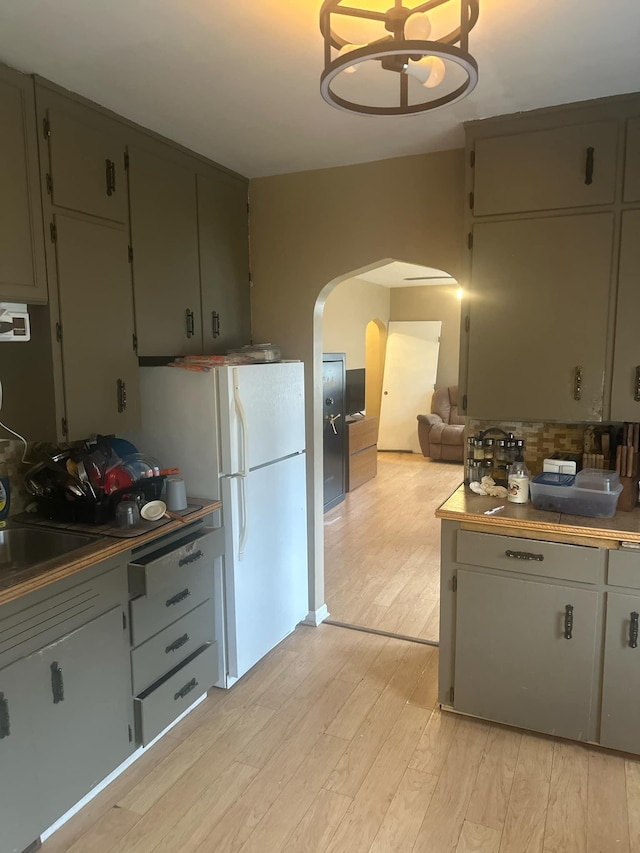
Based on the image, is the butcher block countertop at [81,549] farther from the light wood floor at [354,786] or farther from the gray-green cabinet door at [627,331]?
the gray-green cabinet door at [627,331]

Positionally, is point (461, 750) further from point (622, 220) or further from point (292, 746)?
point (622, 220)

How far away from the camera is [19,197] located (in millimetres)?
2043

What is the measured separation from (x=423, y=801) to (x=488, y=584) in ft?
2.71

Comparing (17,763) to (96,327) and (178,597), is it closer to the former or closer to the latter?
(178,597)

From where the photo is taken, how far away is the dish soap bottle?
2545 millimetres

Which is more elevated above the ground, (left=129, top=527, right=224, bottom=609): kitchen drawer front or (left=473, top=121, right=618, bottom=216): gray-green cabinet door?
(left=473, top=121, right=618, bottom=216): gray-green cabinet door

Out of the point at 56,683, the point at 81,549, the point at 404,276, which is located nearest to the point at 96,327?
the point at 81,549

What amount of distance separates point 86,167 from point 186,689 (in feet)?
7.12

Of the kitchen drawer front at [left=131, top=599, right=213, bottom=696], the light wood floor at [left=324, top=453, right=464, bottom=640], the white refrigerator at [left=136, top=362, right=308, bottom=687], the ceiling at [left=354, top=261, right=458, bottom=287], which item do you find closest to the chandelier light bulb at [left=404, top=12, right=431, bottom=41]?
the white refrigerator at [left=136, top=362, right=308, bottom=687]

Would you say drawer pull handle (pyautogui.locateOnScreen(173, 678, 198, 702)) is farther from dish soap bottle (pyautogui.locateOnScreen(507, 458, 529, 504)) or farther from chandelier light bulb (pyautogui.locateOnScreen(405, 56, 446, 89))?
chandelier light bulb (pyautogui.locateOnScreen(405, 56, 446, 89))

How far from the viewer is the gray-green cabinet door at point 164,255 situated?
8.42 ft

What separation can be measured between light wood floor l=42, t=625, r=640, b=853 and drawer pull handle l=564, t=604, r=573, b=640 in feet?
1.57

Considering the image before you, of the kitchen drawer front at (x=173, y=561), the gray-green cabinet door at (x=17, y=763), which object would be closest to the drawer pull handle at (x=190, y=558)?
the kitchen drawer front at (x=173, y=561)

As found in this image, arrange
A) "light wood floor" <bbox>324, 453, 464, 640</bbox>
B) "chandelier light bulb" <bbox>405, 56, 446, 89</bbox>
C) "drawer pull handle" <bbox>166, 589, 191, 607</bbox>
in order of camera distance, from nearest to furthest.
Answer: "chandelier light bulb" <bbox>405, 56, 446, 89</bbox> < "drawer pull handle" <bbox>166, 589, 191, 607</bbox> < "light wood floor" <bbox>324, 453, 464, 640</bbox>
